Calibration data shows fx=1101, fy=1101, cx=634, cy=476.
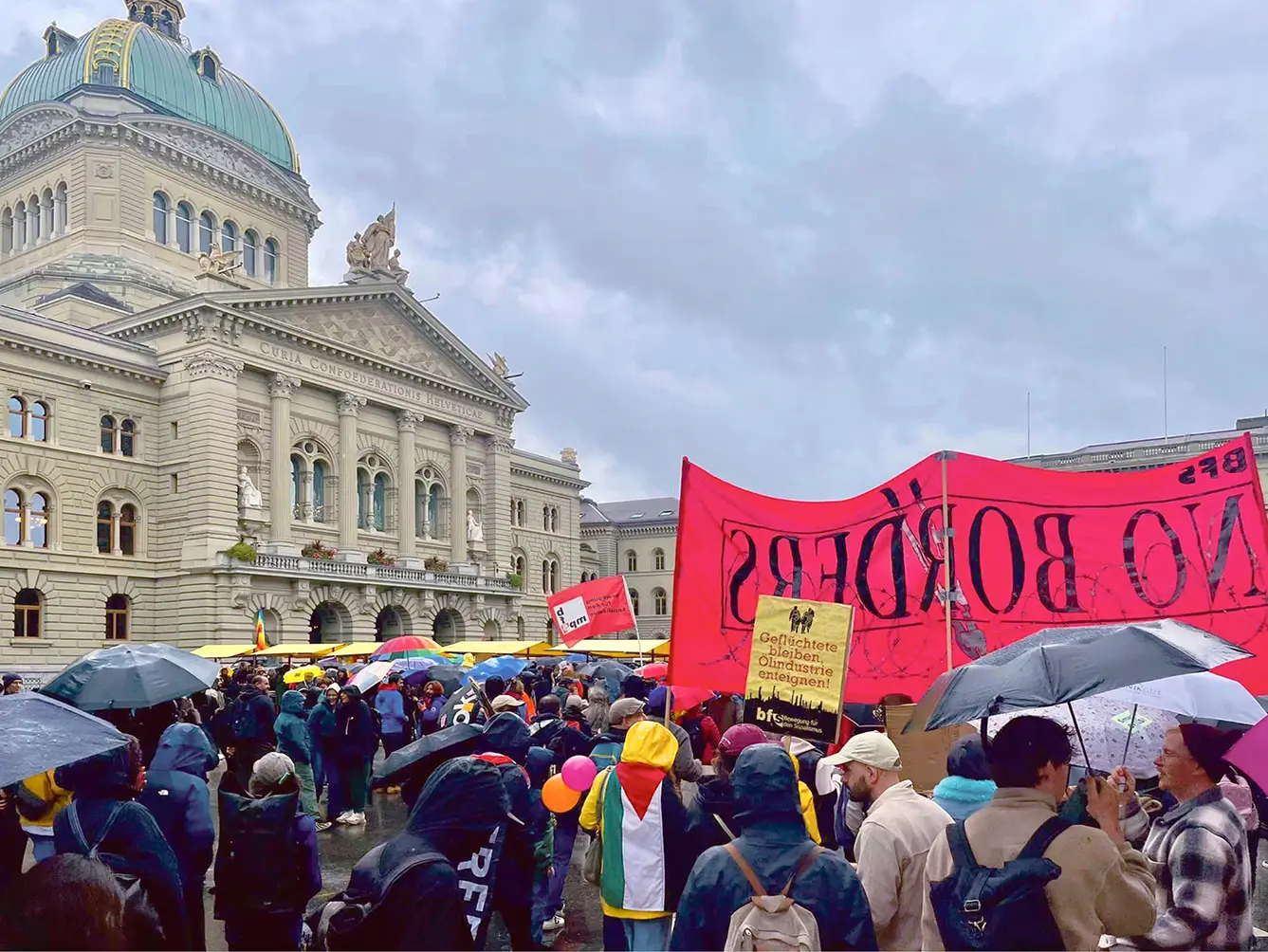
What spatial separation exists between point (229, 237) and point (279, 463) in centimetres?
1610

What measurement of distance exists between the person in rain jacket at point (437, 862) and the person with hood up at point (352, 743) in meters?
9.82

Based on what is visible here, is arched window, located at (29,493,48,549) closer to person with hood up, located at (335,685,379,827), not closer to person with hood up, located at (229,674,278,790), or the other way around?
person with hood up, located at (229,674,278,790)

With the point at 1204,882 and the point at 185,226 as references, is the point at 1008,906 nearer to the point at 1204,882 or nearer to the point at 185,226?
the point at 1204,882

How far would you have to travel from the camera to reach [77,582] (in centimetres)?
3703

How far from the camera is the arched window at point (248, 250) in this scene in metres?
52.4

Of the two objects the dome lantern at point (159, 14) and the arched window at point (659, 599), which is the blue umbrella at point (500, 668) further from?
the arched window at point (659, 599)

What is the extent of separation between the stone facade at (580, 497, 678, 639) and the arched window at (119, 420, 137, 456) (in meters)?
38.7

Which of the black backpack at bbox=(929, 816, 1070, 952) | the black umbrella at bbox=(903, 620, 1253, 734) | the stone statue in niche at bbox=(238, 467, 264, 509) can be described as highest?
the stone statue in niche at bbox=(238, 467, 264, 509)

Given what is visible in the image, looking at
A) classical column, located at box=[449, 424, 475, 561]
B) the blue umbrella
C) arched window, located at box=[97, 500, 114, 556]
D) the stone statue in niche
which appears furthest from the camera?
classical column, located at box=[449, 424, 475, 561]

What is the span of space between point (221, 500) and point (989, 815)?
38580 mm

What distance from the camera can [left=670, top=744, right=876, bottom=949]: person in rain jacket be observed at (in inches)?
139

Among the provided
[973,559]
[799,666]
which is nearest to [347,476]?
[973,559]

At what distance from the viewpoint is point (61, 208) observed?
4762cm

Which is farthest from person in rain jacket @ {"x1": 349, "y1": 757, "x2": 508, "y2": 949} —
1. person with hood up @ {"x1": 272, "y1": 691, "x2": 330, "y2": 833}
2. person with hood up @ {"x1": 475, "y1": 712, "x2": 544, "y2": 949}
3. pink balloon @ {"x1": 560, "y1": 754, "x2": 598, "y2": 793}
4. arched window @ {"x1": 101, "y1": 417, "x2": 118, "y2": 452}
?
arched window @ {"x1": 101, "y1": 417, "x2": 118, "y2": 452}
